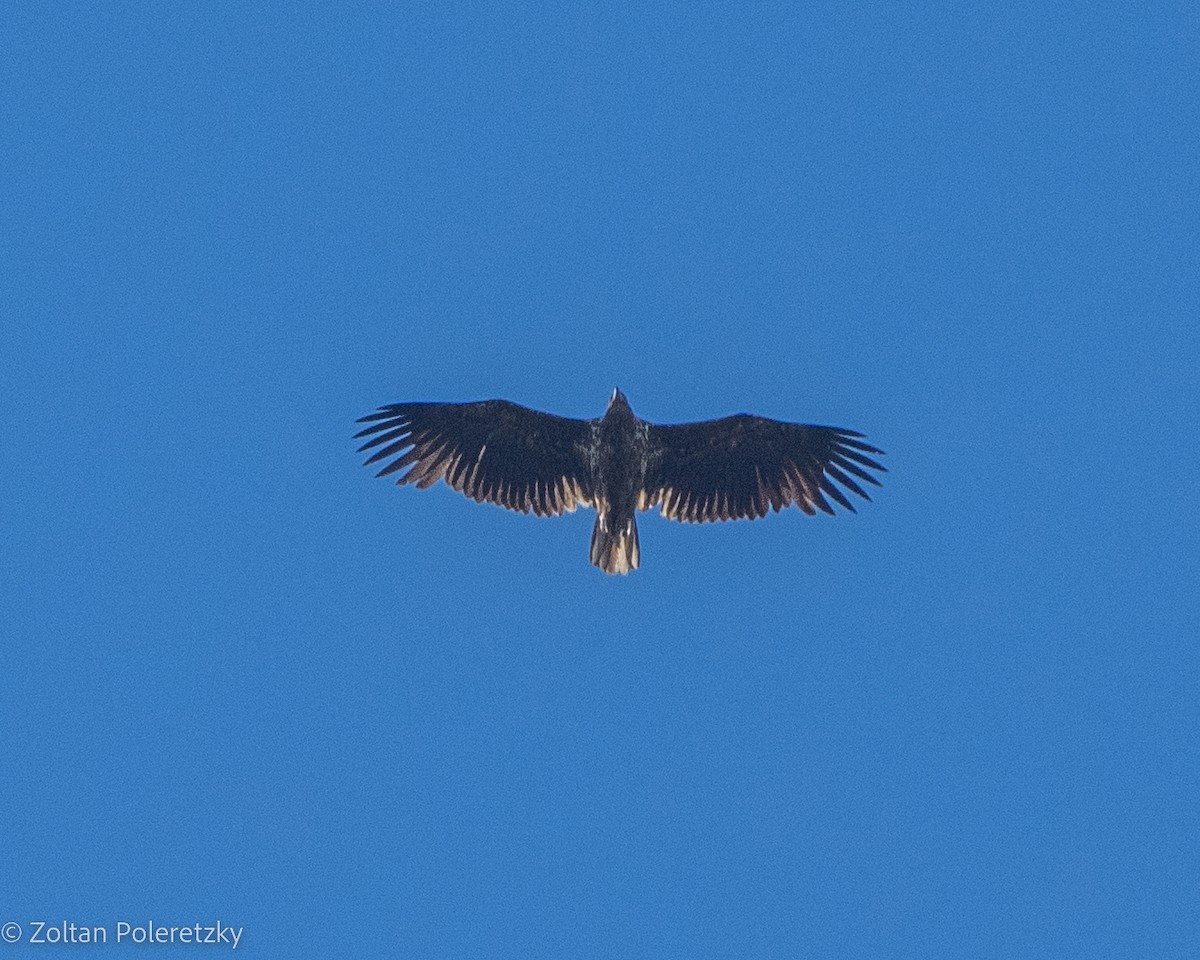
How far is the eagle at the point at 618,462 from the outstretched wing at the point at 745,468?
12 millimetres

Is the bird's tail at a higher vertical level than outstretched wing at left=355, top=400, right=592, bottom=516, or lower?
lower

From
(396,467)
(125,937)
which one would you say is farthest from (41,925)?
(396,467)

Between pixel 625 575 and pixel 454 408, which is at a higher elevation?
pixel 454 408

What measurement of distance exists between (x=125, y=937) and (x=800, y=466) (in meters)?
9.80

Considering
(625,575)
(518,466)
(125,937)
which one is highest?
(518,466)

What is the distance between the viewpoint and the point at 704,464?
64.2ft

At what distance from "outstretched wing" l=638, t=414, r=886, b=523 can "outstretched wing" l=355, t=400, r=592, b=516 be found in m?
0.97

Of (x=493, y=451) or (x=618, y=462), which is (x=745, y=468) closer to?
(x=618, y=462)

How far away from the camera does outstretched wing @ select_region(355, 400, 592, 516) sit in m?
19.2

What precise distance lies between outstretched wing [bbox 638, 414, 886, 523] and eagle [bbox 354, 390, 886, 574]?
0.01 metres

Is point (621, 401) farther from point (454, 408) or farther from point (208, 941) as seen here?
point (208, 941)

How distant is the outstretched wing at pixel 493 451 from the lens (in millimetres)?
19219

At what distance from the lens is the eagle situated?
19.2 metres

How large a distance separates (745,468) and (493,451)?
120 inches
